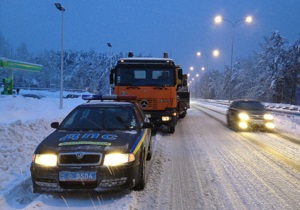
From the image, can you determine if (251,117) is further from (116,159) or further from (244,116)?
(116,159)

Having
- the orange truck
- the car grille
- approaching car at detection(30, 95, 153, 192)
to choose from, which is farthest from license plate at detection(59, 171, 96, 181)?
the orange truck

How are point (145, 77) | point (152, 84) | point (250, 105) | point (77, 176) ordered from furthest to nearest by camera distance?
point (250, 105), point (145, 77), point (152, 84), point (77, 176)

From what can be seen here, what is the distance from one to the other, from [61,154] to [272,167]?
5.42 m

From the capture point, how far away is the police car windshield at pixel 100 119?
662 cm

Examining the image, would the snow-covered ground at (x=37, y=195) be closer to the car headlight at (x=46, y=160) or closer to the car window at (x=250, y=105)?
the car headlight at (x=46, y=160)

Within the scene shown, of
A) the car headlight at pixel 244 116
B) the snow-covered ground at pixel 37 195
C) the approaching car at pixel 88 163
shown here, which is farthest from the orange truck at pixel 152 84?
the approaching car at pixel 88 163

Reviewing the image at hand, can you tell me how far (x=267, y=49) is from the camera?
63344 mm

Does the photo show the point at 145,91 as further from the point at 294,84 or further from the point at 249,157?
the point at 294,84

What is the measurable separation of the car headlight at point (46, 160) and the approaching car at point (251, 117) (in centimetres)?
1229

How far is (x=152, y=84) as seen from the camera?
1334 centimetres

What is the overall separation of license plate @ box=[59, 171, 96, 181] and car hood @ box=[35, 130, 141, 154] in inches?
14.5

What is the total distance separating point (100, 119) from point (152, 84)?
6.67m

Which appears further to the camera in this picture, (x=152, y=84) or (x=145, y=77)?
(x=145, y=77)

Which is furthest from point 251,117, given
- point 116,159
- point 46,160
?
point 46,160
